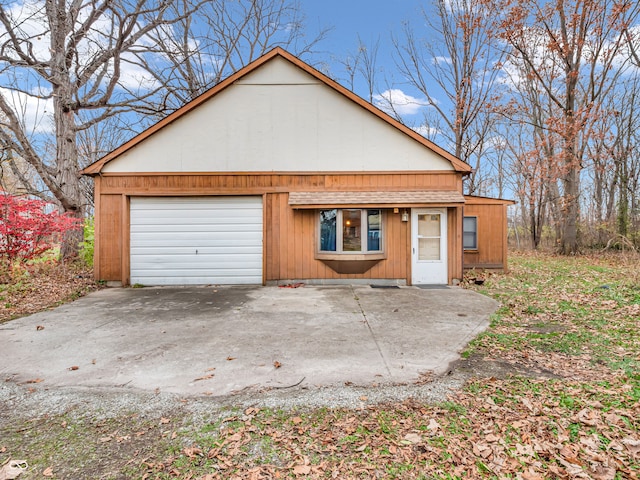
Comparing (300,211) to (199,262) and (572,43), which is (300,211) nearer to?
(199,262)

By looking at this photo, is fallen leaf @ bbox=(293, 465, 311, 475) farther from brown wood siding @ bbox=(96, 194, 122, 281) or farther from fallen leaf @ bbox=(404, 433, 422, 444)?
brown wood siding @ bbox=(96, 194, 122, 281)

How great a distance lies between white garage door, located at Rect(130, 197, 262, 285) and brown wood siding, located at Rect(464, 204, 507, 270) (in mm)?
7247

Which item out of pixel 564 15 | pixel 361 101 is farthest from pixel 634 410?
pixel 564 15

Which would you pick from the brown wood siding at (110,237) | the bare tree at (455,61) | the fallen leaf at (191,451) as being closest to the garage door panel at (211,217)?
the brown wood siding at (110,237)

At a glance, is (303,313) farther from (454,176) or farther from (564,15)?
(564,15)

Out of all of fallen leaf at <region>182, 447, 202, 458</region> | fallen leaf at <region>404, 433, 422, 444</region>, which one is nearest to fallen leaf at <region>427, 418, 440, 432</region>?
fallen leaf at <region>404, 433, 422, 444</region>

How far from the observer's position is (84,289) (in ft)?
25.3

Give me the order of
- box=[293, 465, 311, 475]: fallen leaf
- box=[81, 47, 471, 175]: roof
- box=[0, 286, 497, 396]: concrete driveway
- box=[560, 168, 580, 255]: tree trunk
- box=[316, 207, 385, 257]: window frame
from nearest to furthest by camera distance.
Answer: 1. box=[293, 465, 311, 475]: fallen leaf
2. box=[0, 286, 497, 396]: concrete driveway
3. box=[81, 47, 471, 175]: roof
4. box=[316, 207, 385, 257]: window frame
5. box=[560, 168, 580, 255]: tree trunk

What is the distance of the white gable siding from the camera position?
8.58m

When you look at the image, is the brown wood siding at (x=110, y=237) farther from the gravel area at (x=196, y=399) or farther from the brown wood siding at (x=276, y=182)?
the gravel area at (x=196, y=399)

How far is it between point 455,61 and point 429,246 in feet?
41.2

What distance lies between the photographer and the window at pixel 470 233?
11.1 m

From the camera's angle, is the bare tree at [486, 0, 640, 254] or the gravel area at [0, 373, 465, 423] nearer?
the gravel area at [0, 373, 465, 423]

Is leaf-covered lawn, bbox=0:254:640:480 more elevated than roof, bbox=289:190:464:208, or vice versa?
roof, bbox=289:190:464:208
